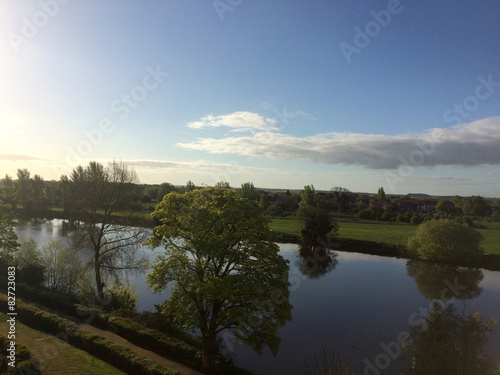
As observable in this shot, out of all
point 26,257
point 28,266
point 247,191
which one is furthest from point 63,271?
point 247,191

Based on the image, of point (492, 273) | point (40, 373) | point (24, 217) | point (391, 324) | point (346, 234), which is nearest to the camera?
point (40, 373)

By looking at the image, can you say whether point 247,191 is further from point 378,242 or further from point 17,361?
point 17,361

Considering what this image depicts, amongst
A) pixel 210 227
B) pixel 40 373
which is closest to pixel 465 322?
pixel 210 227

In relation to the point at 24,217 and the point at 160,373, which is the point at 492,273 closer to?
the point at 160,373

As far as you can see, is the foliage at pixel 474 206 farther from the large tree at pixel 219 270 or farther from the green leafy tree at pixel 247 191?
the large tree at pixel 219 270

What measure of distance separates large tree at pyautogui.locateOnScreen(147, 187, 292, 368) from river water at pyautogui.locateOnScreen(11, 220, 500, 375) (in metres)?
4.73

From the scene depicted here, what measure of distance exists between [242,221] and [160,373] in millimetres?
7925

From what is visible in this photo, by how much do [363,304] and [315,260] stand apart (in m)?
20.5

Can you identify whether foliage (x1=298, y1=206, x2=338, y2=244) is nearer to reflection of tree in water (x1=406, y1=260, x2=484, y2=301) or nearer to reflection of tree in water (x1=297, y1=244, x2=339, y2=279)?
reflection of tree in water (x1=297, y1=244, x2=339, y2=279)

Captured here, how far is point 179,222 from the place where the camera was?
17000mm

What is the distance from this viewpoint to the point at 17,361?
1315 centimetres

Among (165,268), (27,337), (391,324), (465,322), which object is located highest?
(165,268)

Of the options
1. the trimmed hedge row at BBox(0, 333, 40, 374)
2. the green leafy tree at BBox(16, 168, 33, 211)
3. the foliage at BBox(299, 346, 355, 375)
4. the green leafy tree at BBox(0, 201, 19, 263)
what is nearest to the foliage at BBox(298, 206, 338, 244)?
the foliage at BBox(299, 346, 355, 375)

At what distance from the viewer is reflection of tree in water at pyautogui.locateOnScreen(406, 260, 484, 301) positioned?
32.8 m
